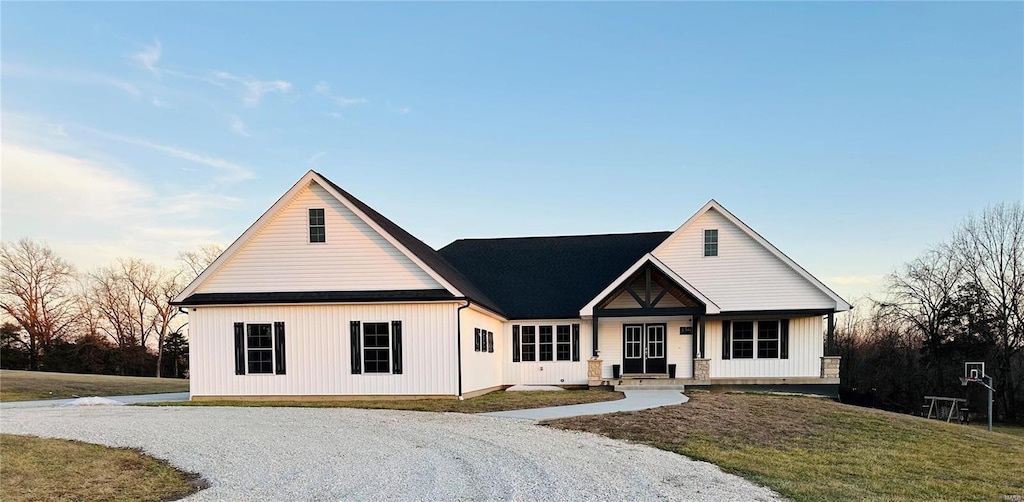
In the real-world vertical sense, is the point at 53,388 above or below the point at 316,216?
below

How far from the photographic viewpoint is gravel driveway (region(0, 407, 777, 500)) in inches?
283

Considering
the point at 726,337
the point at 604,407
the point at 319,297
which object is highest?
the point at 319,297

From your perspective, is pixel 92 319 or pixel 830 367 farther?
pixel 92 319

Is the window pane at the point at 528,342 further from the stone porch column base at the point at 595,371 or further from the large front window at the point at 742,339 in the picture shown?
the large front window at the point at 742,339

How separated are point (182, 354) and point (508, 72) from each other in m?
40.3

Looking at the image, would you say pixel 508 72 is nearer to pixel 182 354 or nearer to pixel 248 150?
pixel 248 150

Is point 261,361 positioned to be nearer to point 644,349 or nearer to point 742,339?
point 644,349

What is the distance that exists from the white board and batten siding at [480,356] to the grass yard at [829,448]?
5965 mm

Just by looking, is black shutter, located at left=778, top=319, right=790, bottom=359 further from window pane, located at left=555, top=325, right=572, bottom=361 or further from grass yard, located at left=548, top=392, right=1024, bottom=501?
window pane, located at left=555, top=325, right=572, bottom=361

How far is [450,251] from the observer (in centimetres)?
2733

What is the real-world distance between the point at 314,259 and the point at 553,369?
941 centimetres

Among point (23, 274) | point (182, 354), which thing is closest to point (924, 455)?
point (182, 354)

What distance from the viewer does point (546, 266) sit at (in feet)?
84.3

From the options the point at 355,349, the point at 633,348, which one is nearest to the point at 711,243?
the point at 633,348
